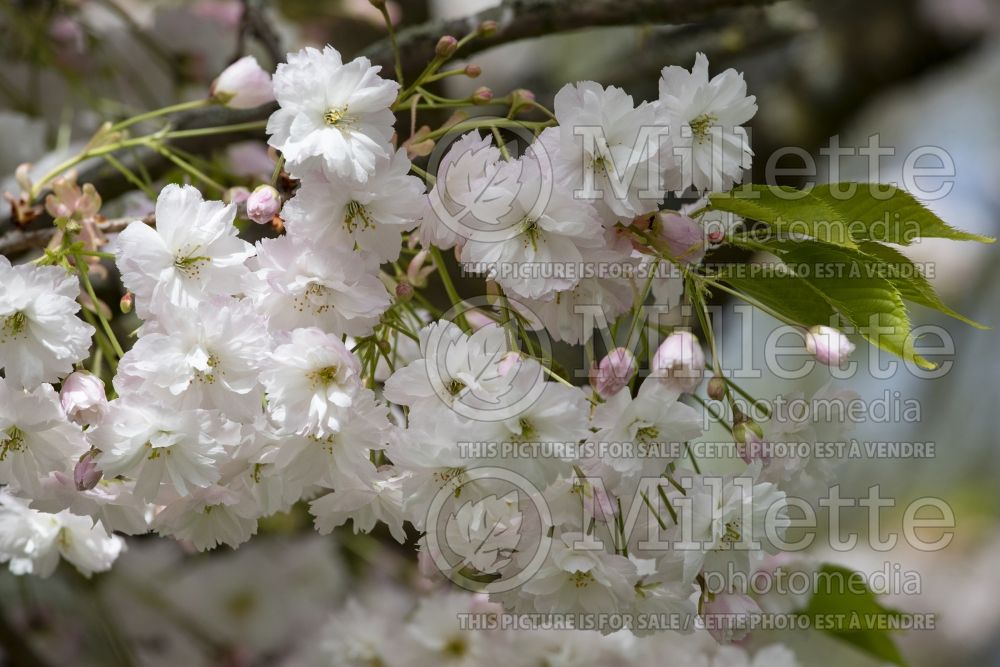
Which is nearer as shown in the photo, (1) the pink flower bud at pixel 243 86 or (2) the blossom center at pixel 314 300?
(2) the blossom center at pixel 314 300

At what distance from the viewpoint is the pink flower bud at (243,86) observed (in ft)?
2.15

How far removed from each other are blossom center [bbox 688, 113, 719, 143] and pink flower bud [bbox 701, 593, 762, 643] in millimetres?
241

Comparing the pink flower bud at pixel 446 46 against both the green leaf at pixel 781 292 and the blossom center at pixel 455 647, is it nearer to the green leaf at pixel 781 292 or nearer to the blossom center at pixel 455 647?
the green leaf at pixel 781 292

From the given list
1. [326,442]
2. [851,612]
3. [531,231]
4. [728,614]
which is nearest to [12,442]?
[326,442]

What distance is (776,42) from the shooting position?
4.05 feet

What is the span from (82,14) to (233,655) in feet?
2.52

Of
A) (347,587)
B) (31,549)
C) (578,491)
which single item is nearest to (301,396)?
(578,491)

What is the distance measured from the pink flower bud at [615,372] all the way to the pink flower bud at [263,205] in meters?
0.18

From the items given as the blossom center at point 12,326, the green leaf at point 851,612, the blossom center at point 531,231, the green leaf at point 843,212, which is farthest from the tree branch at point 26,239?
the green leaf at point 851,612

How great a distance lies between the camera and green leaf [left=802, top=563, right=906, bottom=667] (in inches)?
28.4

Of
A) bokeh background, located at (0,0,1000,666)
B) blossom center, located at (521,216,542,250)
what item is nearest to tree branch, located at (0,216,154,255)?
bokeh background, located at (0,0,1000,666)

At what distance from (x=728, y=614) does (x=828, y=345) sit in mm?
153

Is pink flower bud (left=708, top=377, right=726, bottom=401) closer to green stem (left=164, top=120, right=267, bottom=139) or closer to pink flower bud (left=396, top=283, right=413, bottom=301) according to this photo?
pink flower bud (left=396, top=283, right=413, bottom=301)

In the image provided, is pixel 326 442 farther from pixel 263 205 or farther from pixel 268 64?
pixel 268 64
